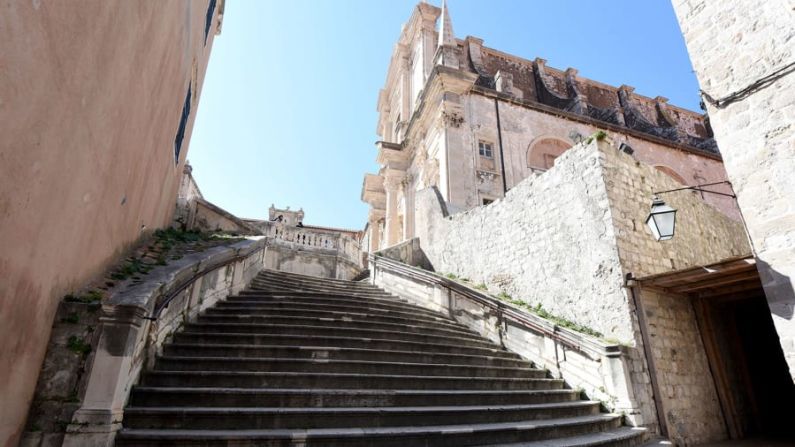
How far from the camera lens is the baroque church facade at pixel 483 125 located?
54.6 feet

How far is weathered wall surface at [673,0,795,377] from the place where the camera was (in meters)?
4.63

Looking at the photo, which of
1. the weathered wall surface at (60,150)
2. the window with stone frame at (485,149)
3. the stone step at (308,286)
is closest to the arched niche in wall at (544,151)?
the window with stone frame at (485,149)

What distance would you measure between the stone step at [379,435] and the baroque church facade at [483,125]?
30.7 ft

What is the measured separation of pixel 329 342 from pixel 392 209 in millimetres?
15967

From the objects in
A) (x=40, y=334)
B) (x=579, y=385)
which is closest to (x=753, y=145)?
(x=579, y=385)

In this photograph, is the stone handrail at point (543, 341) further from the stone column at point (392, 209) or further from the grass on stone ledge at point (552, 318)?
the stone column at point (392, 209)

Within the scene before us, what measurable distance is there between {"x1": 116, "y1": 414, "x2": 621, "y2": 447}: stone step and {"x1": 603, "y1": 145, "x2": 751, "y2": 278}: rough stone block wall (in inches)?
125

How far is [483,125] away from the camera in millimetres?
17219

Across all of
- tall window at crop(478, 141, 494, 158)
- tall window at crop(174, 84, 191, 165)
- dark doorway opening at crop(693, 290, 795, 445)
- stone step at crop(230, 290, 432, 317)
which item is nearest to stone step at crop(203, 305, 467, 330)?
stone step at crop(230, 290, 432, 317)

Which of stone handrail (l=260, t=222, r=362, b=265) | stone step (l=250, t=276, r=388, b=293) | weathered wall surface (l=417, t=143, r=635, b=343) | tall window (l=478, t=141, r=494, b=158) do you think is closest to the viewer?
weathered wall surface (l=417, t=143, r=635, b=343)

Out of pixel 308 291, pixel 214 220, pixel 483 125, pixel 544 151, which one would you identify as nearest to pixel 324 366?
pixel 308 291

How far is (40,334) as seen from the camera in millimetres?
3053

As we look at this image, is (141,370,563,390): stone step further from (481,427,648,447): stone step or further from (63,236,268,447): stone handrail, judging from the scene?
(481,427,648,447): stone step

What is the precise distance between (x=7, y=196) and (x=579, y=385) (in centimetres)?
718
